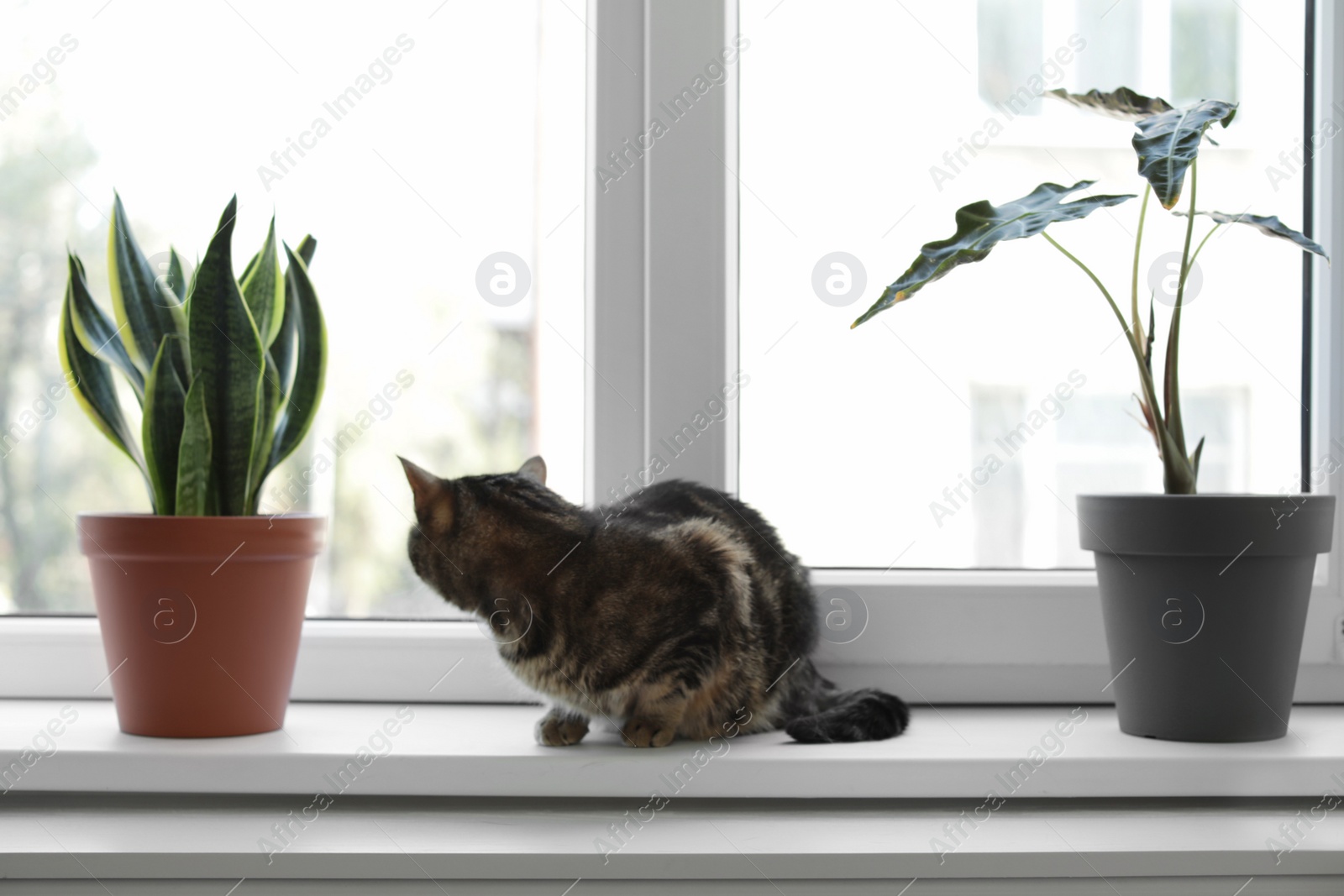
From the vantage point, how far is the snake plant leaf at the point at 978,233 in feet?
2.95

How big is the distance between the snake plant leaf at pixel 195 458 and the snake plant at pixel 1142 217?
0.62 meters

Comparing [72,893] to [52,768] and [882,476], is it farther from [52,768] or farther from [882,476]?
[882,476]

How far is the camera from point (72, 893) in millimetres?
808

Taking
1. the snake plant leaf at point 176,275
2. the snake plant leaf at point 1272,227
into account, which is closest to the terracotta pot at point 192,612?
the snake plant leaf at point 176,275

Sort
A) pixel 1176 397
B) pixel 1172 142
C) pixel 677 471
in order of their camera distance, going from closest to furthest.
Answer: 1. pixel 1172 142
2. pixel 1176 397
3. pixel 677 471

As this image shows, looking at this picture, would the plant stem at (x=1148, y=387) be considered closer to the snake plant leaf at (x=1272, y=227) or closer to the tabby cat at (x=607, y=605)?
the snake plant leaf at (x=1272, y=227)

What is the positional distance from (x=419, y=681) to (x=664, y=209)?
2.09 feet

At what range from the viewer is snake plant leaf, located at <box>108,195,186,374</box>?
3.29ft

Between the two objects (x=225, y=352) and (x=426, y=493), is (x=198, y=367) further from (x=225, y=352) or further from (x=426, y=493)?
(x=426, y=493)

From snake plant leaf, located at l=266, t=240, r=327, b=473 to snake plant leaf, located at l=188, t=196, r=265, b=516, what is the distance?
0.05 m

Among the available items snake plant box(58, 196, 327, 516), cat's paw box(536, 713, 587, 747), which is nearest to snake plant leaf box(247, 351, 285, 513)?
snake plant box(58, 196, 327, 516)

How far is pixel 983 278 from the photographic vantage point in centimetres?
128

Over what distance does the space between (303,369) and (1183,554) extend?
2.91 feet

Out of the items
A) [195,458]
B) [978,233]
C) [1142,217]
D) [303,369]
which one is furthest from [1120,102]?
[195,458]
